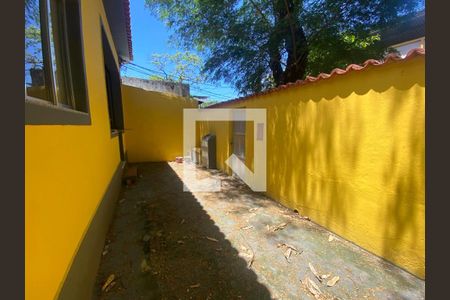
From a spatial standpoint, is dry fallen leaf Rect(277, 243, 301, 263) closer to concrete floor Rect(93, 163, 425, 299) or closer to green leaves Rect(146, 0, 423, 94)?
concrete floor Rect(93, 163, 425, 299)

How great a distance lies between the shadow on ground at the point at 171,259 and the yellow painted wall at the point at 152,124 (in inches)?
212

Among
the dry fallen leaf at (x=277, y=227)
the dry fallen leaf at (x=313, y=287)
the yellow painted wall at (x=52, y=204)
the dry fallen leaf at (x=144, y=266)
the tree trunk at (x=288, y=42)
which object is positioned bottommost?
the dry fallen leaf at (x=313, y=287)

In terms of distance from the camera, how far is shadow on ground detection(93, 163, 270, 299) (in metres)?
2.41

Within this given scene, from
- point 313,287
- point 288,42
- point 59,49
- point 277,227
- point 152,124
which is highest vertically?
point 288,42

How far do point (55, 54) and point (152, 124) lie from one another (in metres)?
8.05

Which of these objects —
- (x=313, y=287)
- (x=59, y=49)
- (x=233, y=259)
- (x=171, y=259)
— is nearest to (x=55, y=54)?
(x=59, y=49)

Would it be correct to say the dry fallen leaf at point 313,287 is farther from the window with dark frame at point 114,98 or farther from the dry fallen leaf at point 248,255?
the window with dark frame at point 114,98

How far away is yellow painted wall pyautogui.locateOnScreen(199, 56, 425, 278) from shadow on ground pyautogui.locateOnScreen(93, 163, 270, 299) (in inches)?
66.0

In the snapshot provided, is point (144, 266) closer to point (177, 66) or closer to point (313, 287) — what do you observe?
point (313, 287)

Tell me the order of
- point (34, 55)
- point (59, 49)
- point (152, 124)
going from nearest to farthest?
point (34, 55)
point (59, 49)
point (152, 124)

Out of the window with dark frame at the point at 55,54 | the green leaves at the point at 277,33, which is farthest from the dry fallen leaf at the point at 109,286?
the green leaves at the point at 277,33

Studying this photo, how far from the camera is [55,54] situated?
2.21m

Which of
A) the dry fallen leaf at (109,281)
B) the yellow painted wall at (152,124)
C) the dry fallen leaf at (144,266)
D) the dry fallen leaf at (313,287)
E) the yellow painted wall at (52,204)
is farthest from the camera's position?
the yellow painted wall at (152,124)

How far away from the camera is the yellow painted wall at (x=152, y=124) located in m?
9.75
